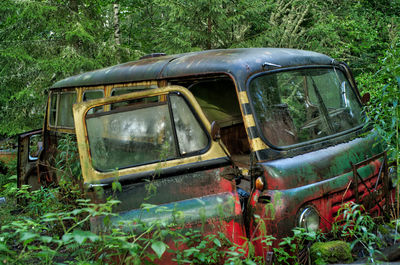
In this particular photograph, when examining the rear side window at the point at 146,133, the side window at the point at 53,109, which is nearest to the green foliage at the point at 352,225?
the rear side window at the point at 146,133

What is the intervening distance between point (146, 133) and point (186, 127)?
14.8 inches

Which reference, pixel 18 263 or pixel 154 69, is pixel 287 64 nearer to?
pixel 154 69

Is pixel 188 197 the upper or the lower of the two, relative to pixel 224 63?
lower

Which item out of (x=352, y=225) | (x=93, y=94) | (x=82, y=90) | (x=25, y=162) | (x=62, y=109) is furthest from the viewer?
(x=25, y=162)

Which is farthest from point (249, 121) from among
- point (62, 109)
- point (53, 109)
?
point (53, 109)

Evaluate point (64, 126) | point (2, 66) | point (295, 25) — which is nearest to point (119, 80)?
point (64, 126)

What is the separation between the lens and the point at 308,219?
3516 millimetres

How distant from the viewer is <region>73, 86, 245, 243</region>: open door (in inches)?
138

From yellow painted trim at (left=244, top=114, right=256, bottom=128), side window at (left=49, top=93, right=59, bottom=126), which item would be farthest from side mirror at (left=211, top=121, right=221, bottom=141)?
side window at (left=49, top=93, right=59, bottom=126)

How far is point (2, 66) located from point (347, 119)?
10.7 metres

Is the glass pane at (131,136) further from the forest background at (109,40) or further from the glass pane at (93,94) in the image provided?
the forest background at (109,40)

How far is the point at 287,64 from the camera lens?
423 centimetres

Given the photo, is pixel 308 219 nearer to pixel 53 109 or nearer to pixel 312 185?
pixel 312 185

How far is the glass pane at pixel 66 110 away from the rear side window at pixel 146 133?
10.1 feet
